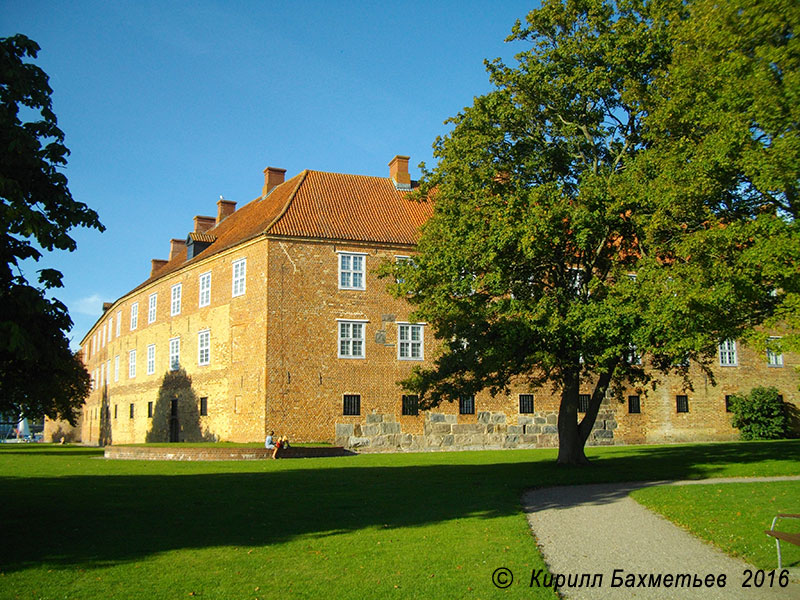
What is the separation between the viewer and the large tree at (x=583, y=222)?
16469 mm

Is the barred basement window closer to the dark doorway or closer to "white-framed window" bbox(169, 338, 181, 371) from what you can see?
the dark doorway

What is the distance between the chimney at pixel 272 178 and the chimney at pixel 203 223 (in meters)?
6.99

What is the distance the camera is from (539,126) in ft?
71.7

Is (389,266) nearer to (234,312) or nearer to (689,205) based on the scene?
(689,205)

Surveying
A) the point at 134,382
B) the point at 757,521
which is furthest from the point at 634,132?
the point at 134,382

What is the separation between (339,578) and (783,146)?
11.1 meters

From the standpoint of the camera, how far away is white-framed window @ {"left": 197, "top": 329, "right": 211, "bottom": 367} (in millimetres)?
35500

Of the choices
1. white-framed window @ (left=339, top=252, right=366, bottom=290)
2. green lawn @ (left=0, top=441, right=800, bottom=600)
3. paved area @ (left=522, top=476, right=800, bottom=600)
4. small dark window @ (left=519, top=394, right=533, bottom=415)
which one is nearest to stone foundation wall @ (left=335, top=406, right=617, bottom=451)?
small dark window @ (left=519, top=394, right=533, bottom=415)

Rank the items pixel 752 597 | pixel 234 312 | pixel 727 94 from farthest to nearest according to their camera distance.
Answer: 1. pixel 234 312
2. pixel 727 94
3. pixel 752 597

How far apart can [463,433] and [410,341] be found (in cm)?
475

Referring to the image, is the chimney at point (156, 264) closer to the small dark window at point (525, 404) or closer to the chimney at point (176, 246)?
the chimney at point (176, 246)

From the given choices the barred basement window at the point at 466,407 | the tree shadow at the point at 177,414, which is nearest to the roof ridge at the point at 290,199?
the tree shadow at the point at 177,414

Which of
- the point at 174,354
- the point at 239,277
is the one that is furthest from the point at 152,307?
the point at 239,277

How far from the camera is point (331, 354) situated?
31.7m
